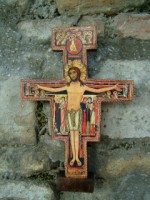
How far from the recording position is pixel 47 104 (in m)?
1.47

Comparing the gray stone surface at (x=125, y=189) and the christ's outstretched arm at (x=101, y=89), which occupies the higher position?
the christ's outstretched arm at (x=101, y=89)

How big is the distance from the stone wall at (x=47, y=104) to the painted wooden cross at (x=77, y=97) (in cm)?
6

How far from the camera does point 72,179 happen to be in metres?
1.39

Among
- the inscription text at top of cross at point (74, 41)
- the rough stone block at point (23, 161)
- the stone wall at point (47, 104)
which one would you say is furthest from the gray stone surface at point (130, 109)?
the rough stone block at point (23, 161)

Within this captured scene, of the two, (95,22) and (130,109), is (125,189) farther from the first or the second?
(95,22)

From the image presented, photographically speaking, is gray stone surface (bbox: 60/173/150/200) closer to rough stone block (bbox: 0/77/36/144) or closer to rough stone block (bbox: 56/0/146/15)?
rough stone block (bbox: 0/77/36/144)

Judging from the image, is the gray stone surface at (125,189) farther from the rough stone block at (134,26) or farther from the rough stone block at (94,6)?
the rough stone block at (94,6)

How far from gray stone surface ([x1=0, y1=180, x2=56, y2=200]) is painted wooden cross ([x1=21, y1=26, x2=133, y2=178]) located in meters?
0.13

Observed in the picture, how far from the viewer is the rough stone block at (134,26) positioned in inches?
56.3

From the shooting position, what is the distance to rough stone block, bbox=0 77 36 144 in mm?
1476

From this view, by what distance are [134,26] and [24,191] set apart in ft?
2.46

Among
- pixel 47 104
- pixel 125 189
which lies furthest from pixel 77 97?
pixel 125 189

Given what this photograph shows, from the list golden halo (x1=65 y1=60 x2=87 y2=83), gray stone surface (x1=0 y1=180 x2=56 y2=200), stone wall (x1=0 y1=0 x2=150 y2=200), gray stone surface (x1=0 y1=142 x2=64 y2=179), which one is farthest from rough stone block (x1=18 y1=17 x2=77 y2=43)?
gray stone surface (x1=0 y1=180 x2=56 y2=200)

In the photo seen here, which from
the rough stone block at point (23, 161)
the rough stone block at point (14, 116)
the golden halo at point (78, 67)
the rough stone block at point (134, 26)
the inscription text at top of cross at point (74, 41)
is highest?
the rough stone block at point (134, 26)
